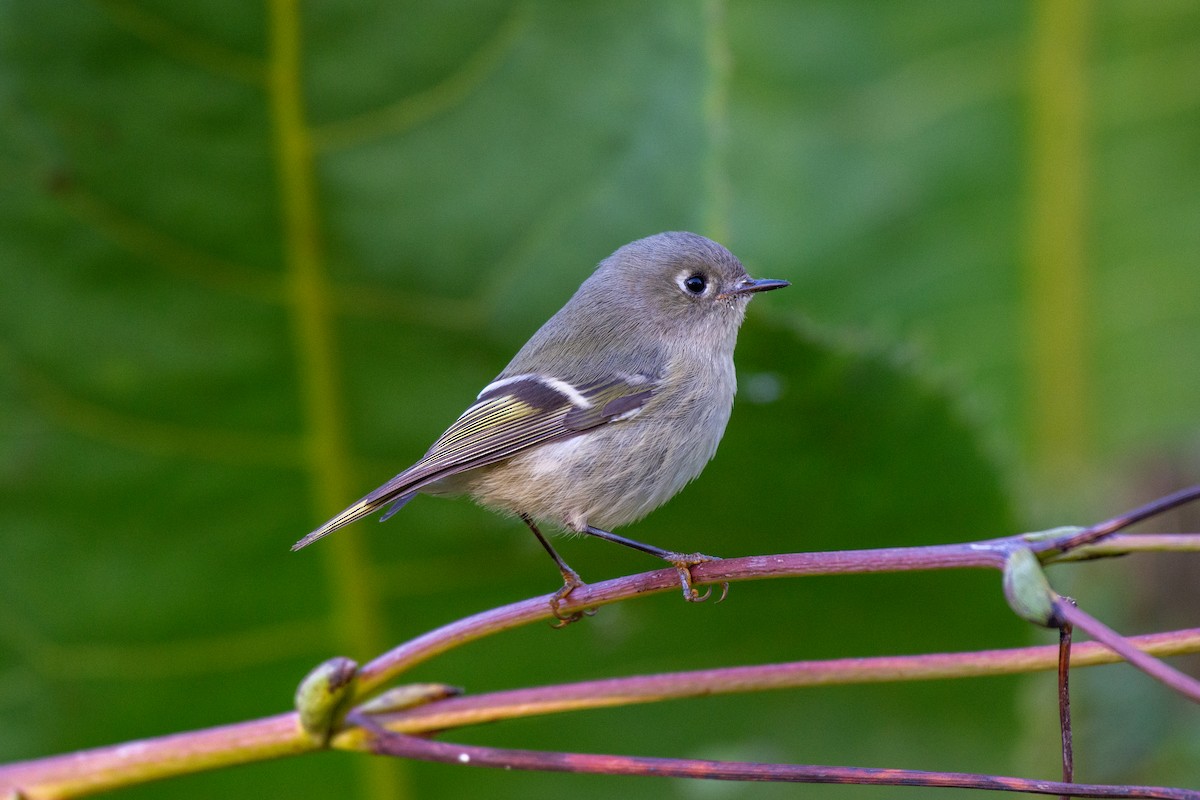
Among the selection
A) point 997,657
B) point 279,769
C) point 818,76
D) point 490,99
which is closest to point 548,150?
point 490,99

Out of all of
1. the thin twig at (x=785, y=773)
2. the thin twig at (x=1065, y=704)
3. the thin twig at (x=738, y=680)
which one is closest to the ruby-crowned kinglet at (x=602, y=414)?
the thin twig at (x=738, y=680)

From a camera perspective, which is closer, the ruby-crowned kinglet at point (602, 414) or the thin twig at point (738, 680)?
the thin twig at point (738, 680)

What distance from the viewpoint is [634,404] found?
1.60m

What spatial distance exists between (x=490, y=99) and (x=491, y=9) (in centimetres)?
11

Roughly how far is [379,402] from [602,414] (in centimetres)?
29

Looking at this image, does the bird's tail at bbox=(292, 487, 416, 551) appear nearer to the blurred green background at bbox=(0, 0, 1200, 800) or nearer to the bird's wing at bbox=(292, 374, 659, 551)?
the bird's wing at bbox=(292, 374, 659, 551)

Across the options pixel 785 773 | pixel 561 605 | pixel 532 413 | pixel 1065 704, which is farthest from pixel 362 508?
pixel 1065 704

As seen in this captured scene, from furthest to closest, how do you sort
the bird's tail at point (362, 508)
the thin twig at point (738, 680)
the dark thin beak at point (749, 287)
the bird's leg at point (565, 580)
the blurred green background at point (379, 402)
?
the dark thin beak at point (749, 287)
the blurred green background at point (379, 402)
the bird's leg at point (565, 580)
the bird's tail at point (362, 508)
the thin twig at point (738, 680)

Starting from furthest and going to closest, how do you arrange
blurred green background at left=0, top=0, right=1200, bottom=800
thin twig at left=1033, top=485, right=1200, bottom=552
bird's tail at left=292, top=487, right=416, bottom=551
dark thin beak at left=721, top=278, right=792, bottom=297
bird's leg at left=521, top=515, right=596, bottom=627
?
dark thin beak at left=721, top=278, right=792, bottom=297, blurred green background at left=0, top=0, right=1200, bottom=800, bird's leg at left=521, top=515, right=596, bottom=627, bird's tail at left=292, top=487, right=416, bottom=551, thin twig at left=1033, top=485, right=1200, bottom=552

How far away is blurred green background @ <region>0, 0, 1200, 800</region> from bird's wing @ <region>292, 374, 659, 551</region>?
0.10 metres

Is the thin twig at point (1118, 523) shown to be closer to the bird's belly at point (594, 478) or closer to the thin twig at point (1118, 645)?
the thin twig at point (1118, 645)

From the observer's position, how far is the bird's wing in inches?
58.6

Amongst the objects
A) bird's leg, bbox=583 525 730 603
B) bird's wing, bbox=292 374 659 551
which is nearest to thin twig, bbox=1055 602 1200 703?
bird's leg, bbox=583 525 730 603

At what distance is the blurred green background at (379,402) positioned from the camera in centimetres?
143
